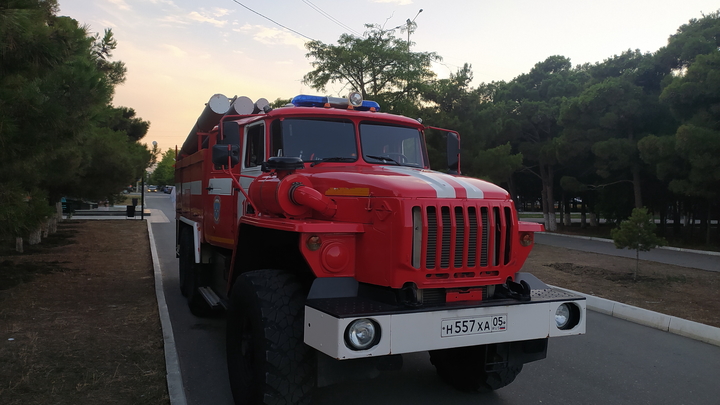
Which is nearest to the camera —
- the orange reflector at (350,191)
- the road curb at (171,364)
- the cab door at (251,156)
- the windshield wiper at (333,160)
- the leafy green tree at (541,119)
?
the orange reflector at (350,191)

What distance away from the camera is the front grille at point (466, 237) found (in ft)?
11.9

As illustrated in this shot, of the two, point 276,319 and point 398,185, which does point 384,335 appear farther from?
point 398,185

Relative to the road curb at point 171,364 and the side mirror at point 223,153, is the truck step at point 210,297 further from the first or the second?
the side mirror at point 223,153

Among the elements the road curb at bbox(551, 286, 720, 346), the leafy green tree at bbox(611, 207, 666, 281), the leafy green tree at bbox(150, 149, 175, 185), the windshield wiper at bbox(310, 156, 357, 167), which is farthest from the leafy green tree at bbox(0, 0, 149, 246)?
the leafy green tree at bbox(150, 149, 175, 185)

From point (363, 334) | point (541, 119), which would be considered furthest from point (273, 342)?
point (541, 119)

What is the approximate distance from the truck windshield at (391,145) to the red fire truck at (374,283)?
0.97ft

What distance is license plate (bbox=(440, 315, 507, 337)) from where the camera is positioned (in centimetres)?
347

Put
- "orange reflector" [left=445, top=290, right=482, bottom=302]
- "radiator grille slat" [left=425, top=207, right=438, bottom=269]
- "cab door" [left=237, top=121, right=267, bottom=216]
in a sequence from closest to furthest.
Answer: "radiator grille slat" [left=425, top=207, right=438, bottom=269], "orange reflector" [left=445, top=290, right=482, bottom=302], "cab door" [left=237, top=121, right=267, bottom=216]

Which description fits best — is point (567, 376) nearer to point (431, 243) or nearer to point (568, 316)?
point (568, 316)

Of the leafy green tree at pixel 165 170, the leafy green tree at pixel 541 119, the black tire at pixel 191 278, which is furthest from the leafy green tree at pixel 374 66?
the leafy green tree at pixel 165 170

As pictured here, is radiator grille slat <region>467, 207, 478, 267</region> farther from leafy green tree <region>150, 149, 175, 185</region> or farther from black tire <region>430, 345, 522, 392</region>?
leafy green tree <region>150, 149, 175, 185</region>

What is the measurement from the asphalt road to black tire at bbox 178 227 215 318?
0.34 m

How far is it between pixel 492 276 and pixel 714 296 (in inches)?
303

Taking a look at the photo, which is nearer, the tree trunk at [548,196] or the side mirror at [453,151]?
the side mirror at [453,151]
